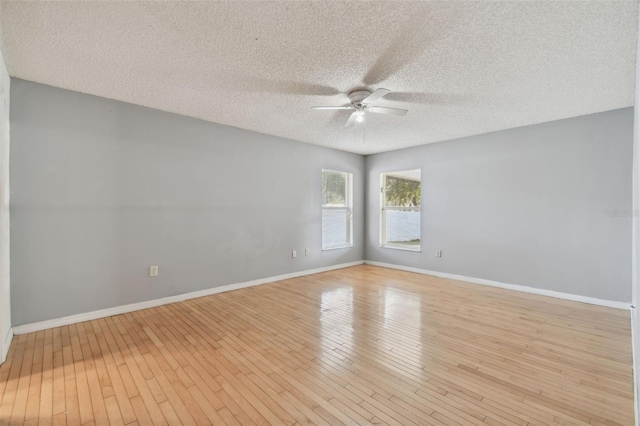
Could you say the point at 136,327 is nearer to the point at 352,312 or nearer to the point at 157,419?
the point at 157,419

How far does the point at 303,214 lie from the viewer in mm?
5117

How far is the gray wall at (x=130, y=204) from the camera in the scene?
2748 millimetres

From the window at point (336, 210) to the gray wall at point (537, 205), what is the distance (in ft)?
4.62

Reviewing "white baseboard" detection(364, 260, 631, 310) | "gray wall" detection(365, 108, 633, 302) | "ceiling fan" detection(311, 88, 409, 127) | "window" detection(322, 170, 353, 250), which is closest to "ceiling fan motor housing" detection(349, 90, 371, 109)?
"ceiling fan" detection(311, 88, 409, 127)

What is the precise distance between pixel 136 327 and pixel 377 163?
16.4 feet

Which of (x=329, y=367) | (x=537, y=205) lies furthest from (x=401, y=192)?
(x=329, y=367)

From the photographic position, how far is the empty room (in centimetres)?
179

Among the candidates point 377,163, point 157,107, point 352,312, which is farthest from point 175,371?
point 377,163

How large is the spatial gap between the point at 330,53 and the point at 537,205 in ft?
12.2

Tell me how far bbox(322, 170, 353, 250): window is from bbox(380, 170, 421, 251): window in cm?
73

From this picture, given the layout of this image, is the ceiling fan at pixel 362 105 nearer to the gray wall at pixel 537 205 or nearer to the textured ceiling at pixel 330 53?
the textured ceiling at pixel 330 53

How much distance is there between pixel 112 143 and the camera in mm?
3191

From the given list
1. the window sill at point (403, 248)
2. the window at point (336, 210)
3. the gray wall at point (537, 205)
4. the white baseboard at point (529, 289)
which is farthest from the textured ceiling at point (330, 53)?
the window sill at point (403, 248)

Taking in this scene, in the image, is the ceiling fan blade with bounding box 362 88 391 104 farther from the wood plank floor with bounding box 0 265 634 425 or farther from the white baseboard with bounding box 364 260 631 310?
the white baseboard with bounding box 364 260 631 310
